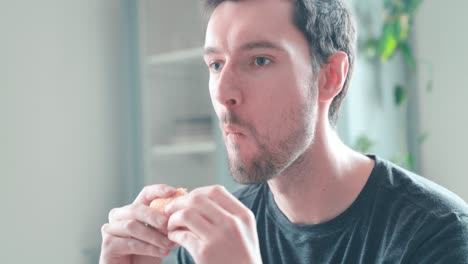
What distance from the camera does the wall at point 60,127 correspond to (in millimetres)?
2514

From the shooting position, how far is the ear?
136 centimetres

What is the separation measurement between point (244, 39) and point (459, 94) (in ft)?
5.66

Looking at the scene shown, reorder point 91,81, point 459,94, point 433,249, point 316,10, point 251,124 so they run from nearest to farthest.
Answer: point 433,249
point 251,124
point 316,10
point 459,94
point 91,81

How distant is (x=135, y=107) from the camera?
9.25 feet

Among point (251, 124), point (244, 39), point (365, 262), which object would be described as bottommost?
point (365, 262)

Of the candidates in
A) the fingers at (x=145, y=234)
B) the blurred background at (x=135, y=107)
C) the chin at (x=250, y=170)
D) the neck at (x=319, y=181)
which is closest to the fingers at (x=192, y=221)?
the fingers at (x=145, y=234)

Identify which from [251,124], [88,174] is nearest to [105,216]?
[88,174]

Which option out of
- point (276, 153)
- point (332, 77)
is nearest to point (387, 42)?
point (332, 77)

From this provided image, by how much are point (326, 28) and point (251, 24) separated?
22 cm

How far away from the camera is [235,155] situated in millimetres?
1224

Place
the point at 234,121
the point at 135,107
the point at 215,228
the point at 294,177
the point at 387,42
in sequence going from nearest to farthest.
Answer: the point at 215,228 < the point at 234,121 < the point at 294,177 < the point at 387,42 < the point at 135,107

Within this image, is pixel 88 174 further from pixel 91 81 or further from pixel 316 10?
pixel 316 10

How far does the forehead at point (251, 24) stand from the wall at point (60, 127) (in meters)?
1.53

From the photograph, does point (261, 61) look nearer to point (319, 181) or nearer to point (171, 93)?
point (319, 181)
